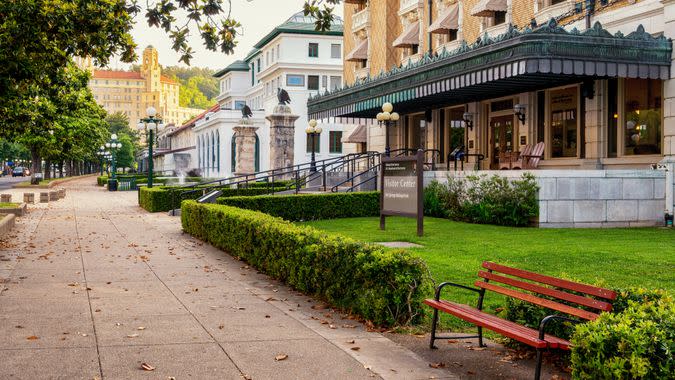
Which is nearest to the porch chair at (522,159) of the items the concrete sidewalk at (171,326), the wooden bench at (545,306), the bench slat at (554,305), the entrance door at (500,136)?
the entrance door at (500,136)

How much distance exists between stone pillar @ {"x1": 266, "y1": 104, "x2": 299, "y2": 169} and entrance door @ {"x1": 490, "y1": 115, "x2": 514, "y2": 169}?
9680 mm

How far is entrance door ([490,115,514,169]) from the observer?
29750 mm

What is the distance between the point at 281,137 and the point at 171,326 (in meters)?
28.0

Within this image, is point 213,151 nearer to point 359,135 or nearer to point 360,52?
point 359,135

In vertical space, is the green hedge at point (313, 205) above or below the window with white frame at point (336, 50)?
below

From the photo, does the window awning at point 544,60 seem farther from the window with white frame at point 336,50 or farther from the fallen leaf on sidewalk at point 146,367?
the window with white frame at point 336,50

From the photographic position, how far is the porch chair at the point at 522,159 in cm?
2506

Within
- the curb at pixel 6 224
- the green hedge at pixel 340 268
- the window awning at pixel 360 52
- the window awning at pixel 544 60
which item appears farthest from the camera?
the window awning at pixel 360 52

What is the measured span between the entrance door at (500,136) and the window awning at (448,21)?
4.73m

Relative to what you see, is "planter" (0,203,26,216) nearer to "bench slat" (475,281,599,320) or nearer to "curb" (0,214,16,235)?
"curb" (0,214,16,235)

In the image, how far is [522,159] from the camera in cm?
2531

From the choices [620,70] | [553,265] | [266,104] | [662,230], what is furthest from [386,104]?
[266,104]

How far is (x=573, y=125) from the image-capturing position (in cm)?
2555

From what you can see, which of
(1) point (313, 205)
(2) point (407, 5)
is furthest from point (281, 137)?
(1) point (313, 205)
